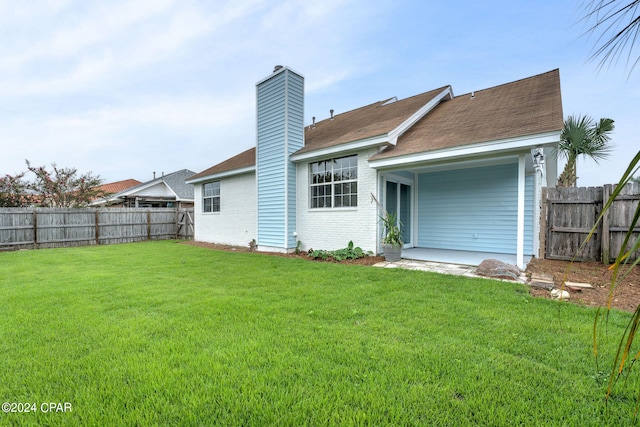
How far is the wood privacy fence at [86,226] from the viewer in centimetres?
1128

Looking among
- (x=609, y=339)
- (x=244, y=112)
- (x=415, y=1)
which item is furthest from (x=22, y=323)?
(x=244, y=112)

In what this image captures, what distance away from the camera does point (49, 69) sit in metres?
10.3

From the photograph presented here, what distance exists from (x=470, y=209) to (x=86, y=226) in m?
15.0

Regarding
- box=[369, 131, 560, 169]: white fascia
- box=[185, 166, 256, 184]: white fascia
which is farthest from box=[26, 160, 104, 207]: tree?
box=[369, 131, 560, 169]: white fascia

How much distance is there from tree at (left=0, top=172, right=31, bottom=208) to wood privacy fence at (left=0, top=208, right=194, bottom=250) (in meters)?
2.19

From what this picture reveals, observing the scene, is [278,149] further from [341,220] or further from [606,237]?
[606,237]

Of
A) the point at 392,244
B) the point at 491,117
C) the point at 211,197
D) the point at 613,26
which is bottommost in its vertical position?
the point at 392,244

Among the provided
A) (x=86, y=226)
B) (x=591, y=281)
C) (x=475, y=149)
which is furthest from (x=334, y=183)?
(x=86, y=226)

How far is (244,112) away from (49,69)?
8.52 metres

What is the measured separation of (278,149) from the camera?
970 cm

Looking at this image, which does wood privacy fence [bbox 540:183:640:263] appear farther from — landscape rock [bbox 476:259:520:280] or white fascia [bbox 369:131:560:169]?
white fascia [bbox 369:131:560:169]

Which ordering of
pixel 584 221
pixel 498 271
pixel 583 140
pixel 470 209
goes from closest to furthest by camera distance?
pixel 498 271 < pixel 584 221 < pixel 470 209 < pixel 583 140

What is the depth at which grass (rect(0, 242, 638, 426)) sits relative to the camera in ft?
6.81

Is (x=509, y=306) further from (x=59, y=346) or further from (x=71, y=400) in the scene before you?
(x=59, y=346)
